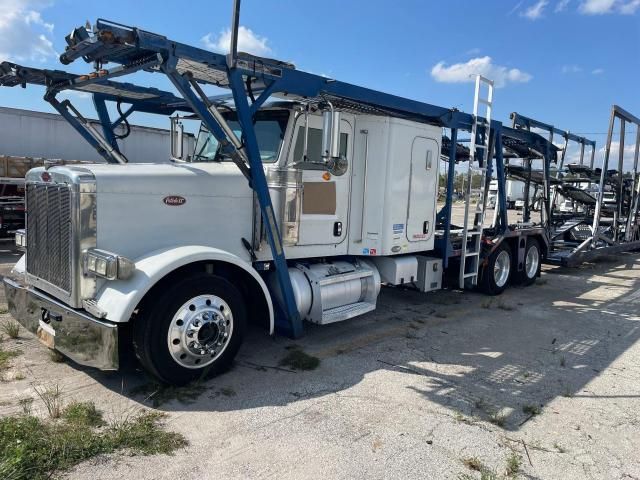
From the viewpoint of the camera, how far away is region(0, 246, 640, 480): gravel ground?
3.31 meters

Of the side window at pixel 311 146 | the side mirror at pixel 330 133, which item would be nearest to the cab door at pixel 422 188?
the side window at pixel 311 146

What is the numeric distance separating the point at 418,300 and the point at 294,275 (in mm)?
3163

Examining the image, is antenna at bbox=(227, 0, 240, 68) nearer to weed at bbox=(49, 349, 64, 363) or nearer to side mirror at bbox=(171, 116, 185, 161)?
side mirror at bbox=(171, 116, 185, 161)

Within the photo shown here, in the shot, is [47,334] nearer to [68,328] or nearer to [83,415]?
[68,328]

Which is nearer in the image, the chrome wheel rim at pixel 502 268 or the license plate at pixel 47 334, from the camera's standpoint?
the license plate at pixel 47 334

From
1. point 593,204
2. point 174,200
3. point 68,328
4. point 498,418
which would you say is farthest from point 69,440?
point 593,204

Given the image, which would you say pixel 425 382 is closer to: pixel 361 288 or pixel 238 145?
pixel 361 288

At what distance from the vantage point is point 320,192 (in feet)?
18.8

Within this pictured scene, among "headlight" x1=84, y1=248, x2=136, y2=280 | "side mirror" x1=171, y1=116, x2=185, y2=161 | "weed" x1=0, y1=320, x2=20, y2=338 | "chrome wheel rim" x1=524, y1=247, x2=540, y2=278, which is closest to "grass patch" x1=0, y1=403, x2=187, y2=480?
"headlight" x1=84, y1=248, x2=136, y2=280

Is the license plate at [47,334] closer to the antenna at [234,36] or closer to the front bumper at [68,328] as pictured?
the front bumper at [68,328]

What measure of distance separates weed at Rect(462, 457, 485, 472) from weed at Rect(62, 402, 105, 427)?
2.49 meters

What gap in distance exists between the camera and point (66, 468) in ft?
10.0

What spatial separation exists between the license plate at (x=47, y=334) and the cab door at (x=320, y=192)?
8.13 feet

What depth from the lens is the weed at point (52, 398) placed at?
369 cm
